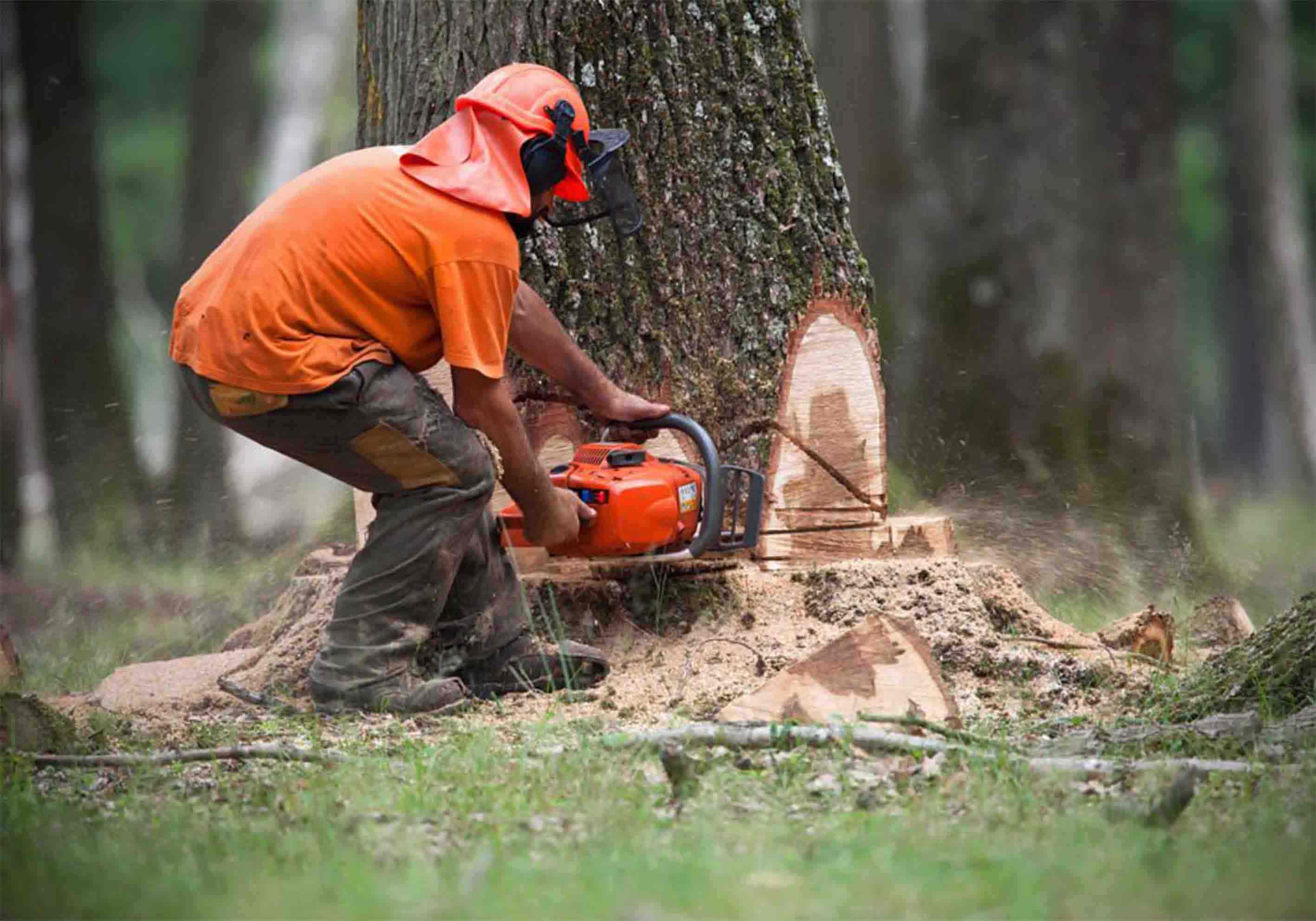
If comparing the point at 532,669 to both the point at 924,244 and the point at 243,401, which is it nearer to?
the point at 243,401

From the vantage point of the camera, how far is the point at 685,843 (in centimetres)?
300

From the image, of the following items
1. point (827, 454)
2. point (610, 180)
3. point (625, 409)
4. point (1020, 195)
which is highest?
point (1020, 195)

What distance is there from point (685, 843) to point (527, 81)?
2.38 m

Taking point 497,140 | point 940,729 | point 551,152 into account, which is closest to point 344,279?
point 497,140

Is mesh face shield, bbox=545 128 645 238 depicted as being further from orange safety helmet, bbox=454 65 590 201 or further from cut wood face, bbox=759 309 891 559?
cut wood face, bbox=759 309 891 559

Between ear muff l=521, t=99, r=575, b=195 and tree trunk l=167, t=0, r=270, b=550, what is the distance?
5955 mm

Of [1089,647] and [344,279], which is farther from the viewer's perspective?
[1089,647]

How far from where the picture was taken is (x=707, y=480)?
15.5 ft

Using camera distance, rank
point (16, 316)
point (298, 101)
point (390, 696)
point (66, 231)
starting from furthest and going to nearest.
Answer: point (298, 101)
point (66, 231)
point (16, 316)
point (390, 696)

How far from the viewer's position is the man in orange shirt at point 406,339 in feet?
14.0

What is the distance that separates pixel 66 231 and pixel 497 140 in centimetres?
948

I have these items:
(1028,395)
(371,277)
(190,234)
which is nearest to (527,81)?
(371,277)

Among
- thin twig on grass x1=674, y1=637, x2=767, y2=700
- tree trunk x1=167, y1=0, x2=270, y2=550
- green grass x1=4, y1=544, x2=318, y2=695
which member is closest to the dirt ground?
thin twig on grass x1=674, y1=637, x2=767, y2=700

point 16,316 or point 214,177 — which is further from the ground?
point 214,177
